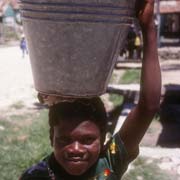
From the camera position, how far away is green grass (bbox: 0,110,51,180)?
16.0ft

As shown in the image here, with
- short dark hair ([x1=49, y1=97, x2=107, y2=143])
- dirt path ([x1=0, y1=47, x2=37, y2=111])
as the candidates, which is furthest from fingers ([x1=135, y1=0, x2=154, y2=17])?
dirt path ([x1=0, y1=47, x2=37, y2=111])

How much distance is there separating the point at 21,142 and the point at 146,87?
4.40 m

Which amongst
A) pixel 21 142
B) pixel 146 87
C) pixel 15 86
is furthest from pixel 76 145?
pixel 15 86

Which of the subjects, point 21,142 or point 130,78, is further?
point 130,78

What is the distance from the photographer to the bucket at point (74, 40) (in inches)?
62.4

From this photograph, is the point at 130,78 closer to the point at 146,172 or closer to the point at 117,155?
the point at 146,172

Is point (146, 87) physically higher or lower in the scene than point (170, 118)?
higher

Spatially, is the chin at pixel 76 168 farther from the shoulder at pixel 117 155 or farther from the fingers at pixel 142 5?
the fingers at pixel 142 5

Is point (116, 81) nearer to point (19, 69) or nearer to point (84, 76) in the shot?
point (19, 69)

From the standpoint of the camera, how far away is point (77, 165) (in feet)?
5.65

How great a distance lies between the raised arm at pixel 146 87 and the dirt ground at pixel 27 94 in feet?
9.31

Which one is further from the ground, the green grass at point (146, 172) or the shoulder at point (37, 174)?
the shoulder at point (37, 174)

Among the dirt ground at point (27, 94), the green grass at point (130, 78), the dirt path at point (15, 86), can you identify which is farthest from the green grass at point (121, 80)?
the dirt path at point (15, 86)

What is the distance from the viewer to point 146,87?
1758mm
